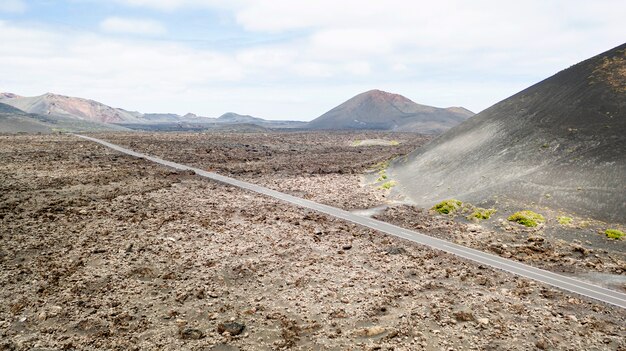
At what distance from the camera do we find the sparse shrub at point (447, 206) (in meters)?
41.9

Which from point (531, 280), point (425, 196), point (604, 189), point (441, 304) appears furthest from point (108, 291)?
point (604, 189)

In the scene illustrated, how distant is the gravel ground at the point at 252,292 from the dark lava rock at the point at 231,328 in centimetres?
6

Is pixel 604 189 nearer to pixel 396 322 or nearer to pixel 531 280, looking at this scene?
pixel 531 280

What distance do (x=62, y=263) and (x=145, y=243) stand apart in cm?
574

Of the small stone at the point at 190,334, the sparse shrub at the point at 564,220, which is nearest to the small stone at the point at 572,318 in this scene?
the sparse shrub at the point at 564,220

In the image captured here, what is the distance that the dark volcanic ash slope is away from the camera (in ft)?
127

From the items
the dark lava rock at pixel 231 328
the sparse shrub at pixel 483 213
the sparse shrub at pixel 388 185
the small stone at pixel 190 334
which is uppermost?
the sparse shrub at pixel 483 213

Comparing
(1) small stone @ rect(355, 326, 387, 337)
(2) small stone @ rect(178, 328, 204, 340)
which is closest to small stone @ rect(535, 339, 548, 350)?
(1) small stone @ rect(355, 326, 387, 337)

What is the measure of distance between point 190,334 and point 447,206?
3223cm

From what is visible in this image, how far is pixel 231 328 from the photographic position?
1867cm

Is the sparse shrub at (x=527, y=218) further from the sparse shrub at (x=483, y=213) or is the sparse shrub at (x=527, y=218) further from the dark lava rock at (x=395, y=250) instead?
the dark lava rock at (x=395, y=250)

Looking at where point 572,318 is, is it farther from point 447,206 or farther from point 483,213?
point 447,206

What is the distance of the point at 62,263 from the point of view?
25.3 meters

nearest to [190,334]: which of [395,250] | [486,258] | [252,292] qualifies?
[252,292]
